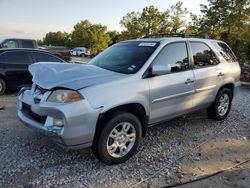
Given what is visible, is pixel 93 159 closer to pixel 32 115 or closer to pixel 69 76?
pixel 32 115

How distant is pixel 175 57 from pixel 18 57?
5939 mm

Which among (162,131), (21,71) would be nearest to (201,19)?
(21,71)

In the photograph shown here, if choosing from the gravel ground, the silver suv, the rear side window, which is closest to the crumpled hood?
the silver suv

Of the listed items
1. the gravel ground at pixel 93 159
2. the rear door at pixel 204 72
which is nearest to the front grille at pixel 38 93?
the gravel ground at pixel 93 159

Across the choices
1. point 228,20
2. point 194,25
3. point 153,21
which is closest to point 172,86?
point 228,20

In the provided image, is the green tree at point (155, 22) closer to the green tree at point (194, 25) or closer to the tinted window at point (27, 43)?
the green tree at point (194, 25)

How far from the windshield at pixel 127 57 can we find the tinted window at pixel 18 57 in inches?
186

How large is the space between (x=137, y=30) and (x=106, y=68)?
35667mm

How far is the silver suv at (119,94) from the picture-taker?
4074 mm

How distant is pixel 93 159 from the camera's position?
468 cm

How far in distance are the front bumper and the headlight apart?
63 millimetres

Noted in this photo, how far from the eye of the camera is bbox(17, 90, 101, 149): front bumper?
3967 millimetres

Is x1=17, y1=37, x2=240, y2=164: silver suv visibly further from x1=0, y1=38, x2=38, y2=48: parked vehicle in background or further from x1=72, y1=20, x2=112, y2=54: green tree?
x1=72, y1=20, x2=112, y2=54: green tree

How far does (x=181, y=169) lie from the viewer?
4484 mm
